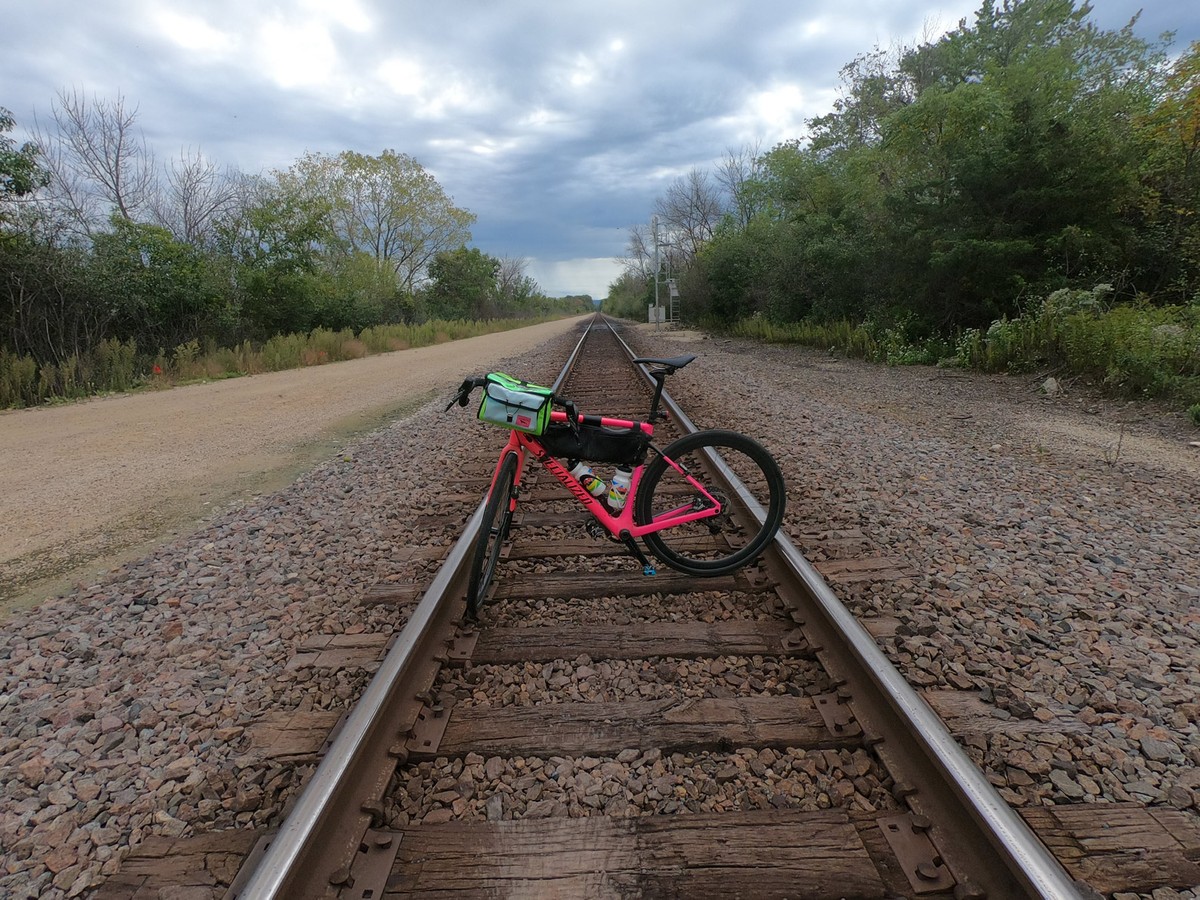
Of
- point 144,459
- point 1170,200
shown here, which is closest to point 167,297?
point 144,459

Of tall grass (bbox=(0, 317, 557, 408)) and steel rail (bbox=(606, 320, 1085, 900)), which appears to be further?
tall grass (bbox=(0, 317, 557, 408))

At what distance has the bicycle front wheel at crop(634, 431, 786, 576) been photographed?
3189 mm

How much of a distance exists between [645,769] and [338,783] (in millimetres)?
944

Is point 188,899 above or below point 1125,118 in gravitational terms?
below

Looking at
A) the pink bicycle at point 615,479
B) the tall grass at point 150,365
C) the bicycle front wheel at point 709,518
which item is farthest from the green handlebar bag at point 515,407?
the tall grass at point 150,365

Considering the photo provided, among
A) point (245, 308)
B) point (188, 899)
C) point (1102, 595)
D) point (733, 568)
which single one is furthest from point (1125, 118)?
point (245, 308)

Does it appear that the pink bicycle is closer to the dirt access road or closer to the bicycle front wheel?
the bicycle front wheel

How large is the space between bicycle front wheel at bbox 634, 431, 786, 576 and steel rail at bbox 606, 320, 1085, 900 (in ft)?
1.74

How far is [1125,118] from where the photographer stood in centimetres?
1023

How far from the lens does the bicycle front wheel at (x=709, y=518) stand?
319cm

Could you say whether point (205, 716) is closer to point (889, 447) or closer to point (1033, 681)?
point (1033, 681)

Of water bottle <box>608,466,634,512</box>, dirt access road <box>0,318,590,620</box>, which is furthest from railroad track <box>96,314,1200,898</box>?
dirt access road <box>0,318,590,620</box>

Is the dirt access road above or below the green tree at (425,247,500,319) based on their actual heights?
below

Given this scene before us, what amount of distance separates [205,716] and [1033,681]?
3.19m
